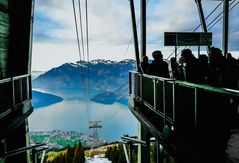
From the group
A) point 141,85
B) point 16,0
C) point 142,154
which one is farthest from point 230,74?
point 142,154

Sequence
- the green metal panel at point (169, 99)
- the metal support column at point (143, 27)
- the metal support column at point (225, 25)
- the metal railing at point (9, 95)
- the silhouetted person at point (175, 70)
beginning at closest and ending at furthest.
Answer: the green metal panel at point (169, 99) → the silhouetted person at point (175, 70) → the metal railing at point (9, 95) → the metal support column at point (143, 27) → the metal support column at point (225, 25)

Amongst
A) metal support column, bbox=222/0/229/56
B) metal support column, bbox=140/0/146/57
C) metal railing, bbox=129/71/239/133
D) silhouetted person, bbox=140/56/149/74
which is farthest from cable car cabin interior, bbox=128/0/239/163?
metal support column, bbox=222/0/229/56

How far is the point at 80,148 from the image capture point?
4119 centimetres

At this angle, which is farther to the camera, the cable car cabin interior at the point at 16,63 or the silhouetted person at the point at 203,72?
the cable car cabin interior at the point at 16,63

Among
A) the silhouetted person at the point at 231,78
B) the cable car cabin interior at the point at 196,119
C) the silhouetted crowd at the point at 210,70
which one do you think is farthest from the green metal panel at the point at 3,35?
the silhouetted person at the point at 231,78

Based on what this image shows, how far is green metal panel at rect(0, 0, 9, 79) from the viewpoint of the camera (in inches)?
273

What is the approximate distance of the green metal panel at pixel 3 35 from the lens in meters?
6.93

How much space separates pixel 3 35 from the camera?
23.2ft

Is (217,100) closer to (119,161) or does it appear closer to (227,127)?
(227,127)

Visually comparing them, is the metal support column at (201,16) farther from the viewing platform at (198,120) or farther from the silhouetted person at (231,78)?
the viewing platform at (198,120)

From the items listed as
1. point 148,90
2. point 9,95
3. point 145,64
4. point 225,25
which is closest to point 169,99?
point 148,90

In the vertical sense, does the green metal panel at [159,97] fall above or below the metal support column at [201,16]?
below

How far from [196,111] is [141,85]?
174 inches

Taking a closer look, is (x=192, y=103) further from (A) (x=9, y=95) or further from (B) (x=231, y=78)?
(A) (x=9, y=95)
